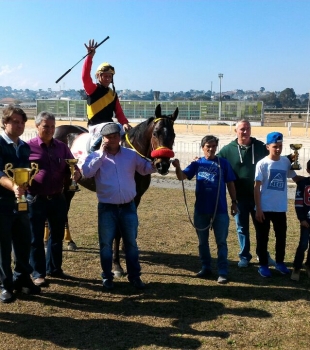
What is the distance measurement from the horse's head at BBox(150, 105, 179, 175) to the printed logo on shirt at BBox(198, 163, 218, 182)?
526mm

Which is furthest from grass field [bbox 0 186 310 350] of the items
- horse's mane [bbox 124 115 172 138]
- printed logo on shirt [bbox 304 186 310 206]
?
horse's mane [bbox 124 115 172 138]

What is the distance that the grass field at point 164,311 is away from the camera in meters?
4.30

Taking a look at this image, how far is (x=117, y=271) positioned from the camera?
615 centimetres

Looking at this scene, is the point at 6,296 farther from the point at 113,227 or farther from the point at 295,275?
the point at 295,275

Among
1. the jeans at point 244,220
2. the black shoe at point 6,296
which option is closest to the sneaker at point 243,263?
the jeans at point 244,220

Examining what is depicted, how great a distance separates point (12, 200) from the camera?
4.82 meters

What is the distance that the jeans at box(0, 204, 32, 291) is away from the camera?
486 cm

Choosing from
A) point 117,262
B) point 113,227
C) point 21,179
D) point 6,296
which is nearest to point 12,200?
point 21,179

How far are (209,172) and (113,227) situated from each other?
137cm

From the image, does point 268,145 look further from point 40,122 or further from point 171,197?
point 171,197

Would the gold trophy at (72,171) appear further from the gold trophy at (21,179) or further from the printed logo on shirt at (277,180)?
the printed logo on shirt at (277,180)

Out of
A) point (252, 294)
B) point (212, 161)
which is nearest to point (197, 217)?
point (212, 161)

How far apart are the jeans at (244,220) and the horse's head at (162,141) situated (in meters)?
1.46

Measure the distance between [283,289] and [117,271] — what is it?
2.16 metres
